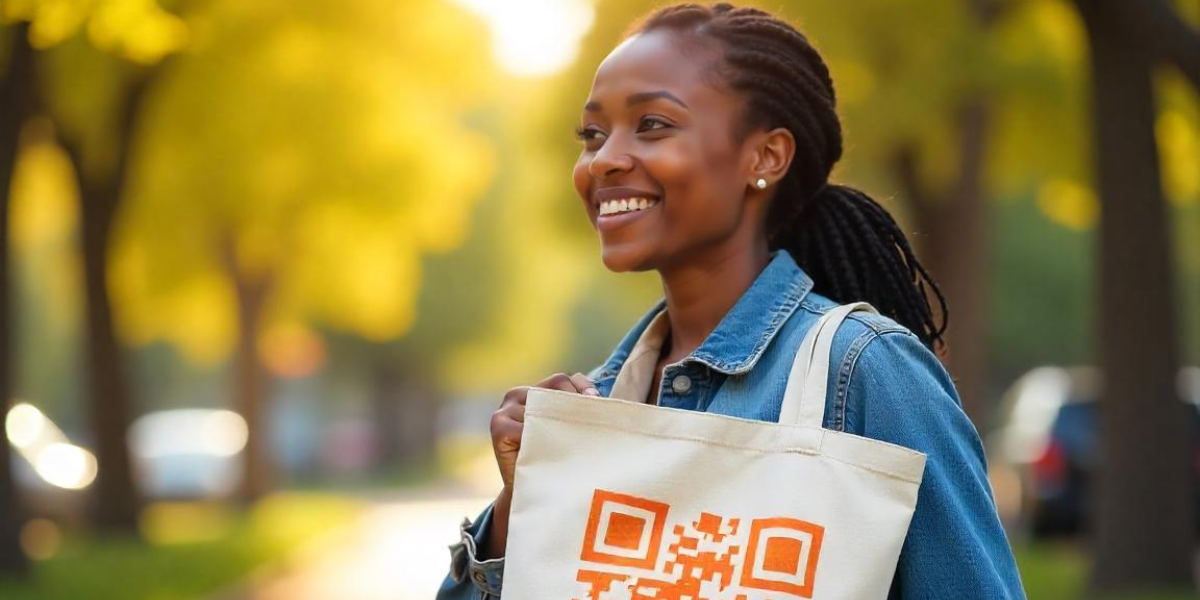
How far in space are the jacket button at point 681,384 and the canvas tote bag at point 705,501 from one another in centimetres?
28

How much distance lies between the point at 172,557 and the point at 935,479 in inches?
516

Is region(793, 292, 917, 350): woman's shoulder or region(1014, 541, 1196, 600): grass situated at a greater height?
region(1014, 541, 1196, 600): grass

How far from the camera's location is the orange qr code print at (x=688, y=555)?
206 cm

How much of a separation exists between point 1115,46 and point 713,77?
24.2 ft

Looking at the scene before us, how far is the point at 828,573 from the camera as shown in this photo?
6.72 feet

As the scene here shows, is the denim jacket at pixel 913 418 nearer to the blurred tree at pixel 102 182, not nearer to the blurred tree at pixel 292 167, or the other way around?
the blurred tree at pixel 102 182

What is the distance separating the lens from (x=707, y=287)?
2.58 meters

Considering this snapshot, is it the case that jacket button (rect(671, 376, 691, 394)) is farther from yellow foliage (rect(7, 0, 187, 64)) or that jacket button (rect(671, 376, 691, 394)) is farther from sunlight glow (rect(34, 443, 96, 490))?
sunlight glow (rect(34, 443, 96, 490))

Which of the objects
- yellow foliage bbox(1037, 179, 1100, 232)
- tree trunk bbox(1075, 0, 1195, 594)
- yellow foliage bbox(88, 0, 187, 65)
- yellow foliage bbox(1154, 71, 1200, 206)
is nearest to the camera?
yellow foliage bbox(88, 0, 187, 65)

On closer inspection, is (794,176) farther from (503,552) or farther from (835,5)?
(835,5)

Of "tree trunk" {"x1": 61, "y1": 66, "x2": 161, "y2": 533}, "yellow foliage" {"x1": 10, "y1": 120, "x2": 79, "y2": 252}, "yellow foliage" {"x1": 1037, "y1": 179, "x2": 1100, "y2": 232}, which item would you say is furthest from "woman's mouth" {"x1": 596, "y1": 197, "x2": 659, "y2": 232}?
"tree trunk" {"x1": 61, "y1": 66, "x2": 161, "y2": 533}

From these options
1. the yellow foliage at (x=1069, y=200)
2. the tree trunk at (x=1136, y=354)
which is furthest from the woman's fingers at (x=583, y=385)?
the yellow foliage at (x=1069, y=200)

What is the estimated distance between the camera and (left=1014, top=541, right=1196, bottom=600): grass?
31.0 feet

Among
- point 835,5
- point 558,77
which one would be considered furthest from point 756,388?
point 558,77
